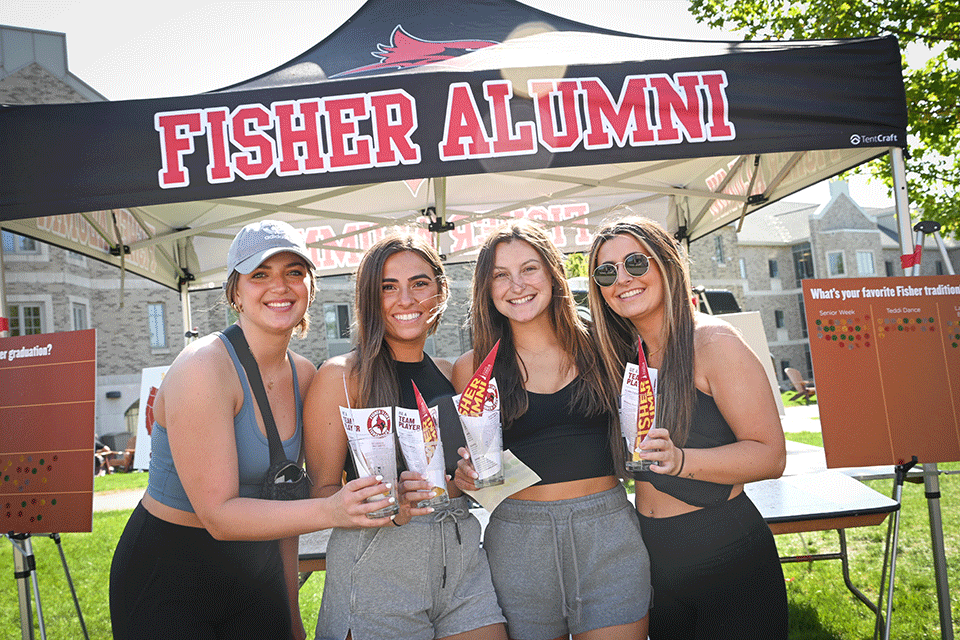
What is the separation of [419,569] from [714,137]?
8.31 feet

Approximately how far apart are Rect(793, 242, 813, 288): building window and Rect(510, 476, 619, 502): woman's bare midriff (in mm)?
42173

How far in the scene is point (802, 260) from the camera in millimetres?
39719

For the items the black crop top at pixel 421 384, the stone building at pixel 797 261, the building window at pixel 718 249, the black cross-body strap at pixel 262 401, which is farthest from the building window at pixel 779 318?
the black cross-body strap at pixel 262 401

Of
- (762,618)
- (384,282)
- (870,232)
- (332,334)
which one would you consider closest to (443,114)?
(384,282)

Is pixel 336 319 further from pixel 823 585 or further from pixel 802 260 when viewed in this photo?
pixel 802 260

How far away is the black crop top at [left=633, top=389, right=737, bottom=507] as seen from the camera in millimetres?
2080

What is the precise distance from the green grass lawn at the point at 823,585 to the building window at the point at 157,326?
722 inches

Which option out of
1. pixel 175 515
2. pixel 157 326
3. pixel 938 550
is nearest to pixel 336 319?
pixel 157 326

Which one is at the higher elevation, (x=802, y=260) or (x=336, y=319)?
(x=802, y=260)

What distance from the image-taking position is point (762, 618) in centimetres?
202

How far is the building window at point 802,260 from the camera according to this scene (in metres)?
39.6

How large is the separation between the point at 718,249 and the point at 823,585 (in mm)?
35207

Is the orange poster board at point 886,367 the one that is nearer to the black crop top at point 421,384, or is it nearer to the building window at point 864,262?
the black crop top at point 421,384

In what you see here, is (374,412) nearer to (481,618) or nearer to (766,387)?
(481,618)
